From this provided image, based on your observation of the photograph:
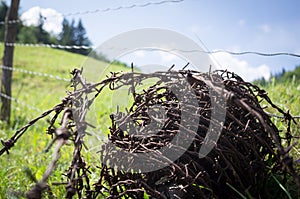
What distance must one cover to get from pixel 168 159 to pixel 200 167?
120 mm

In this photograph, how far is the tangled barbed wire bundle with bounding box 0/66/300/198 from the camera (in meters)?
1.31

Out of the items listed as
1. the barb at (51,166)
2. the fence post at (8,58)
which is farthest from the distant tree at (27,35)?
the barb at (51,166)

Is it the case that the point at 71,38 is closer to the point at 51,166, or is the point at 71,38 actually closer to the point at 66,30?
the point at 66,30

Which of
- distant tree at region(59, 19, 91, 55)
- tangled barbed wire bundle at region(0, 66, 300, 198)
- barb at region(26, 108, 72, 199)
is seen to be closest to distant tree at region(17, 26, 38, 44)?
distant tree at region(59, 19, 91, 55)

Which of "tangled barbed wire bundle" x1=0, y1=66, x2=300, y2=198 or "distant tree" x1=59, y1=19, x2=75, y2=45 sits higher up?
"distant tree" x1=59, y1=19, x2=75, y2=45

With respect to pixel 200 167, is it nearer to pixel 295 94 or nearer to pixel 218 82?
pixel 218 82

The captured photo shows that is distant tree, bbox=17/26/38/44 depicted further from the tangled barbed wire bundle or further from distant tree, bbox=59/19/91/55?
the tangled barbed wire bundle

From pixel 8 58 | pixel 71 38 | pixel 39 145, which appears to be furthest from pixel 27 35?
pixel 39 145

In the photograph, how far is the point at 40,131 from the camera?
4.57m

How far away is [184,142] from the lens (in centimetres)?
137

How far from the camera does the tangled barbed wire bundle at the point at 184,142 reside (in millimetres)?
1314

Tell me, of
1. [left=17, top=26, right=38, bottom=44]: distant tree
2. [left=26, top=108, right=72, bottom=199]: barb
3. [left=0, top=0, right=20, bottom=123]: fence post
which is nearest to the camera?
[left=26, top=108, right=72, bottom=199]: barb

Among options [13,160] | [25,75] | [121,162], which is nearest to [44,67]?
[25,75]

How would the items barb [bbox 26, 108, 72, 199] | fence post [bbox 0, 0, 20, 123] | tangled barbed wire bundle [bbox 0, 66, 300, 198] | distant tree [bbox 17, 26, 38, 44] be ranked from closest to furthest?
1. barb [bbox 26, 108, 72, 199]
2. tangled barbed wire bundle [bbox 0, 66, 300, 198]
3. fence post [bbox 0, 0, 20, 123]
4. distant tree [bbox 17, 26, 38, 44]
